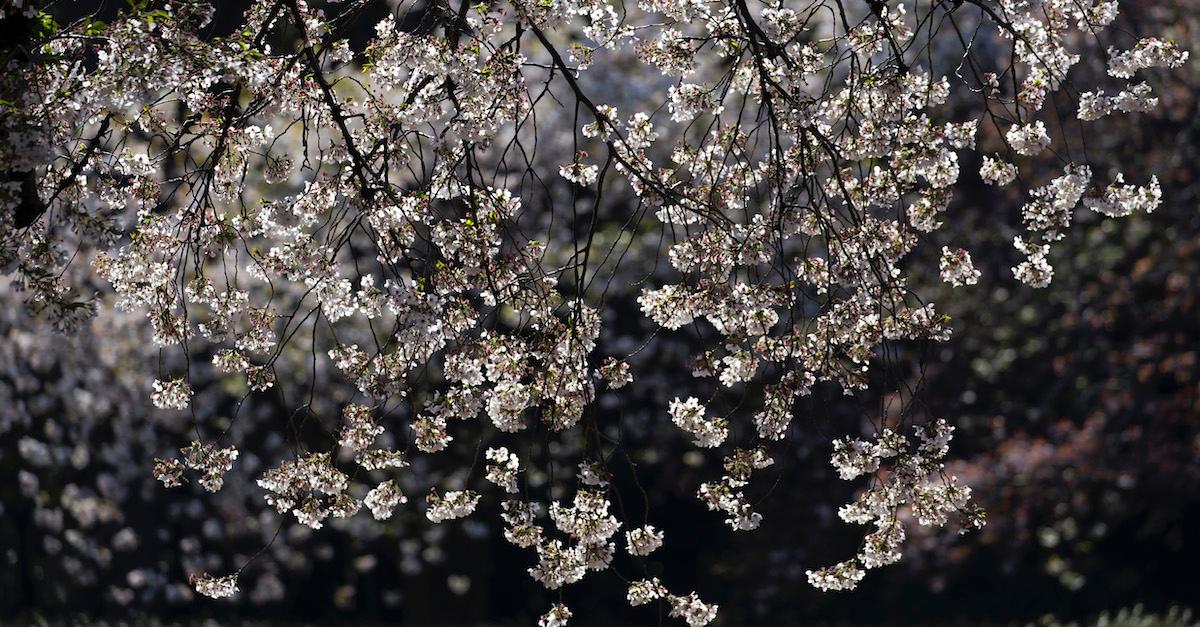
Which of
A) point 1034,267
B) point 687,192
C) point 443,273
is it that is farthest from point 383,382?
point 1034,267

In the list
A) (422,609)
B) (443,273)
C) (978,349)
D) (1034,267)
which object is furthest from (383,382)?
(978,349)

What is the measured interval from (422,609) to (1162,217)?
5.60 meters

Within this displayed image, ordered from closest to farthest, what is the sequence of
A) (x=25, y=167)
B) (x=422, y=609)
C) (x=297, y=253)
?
(x=25, y=167)
(x=297, y=253)
(x=422, y=609)

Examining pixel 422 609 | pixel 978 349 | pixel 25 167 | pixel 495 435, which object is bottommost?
pixel 25 167

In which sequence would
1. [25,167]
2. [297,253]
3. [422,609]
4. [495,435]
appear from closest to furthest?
[25,167]
[297,253]
[495,435]
[422,609]

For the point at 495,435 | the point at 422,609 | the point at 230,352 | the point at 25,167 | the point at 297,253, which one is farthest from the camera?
the point at 422,609

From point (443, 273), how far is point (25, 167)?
4.46 ft

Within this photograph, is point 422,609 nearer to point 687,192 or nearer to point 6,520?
point 6,520

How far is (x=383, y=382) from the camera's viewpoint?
15.6 feet

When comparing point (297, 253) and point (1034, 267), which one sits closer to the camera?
point (297, 253)

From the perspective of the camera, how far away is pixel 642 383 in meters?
9.56

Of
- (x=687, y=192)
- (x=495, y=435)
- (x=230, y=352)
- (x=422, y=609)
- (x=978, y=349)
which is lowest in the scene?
(x=230, y=352)

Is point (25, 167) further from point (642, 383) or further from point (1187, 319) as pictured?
point (1187, 319)

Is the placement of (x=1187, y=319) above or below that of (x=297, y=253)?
above
